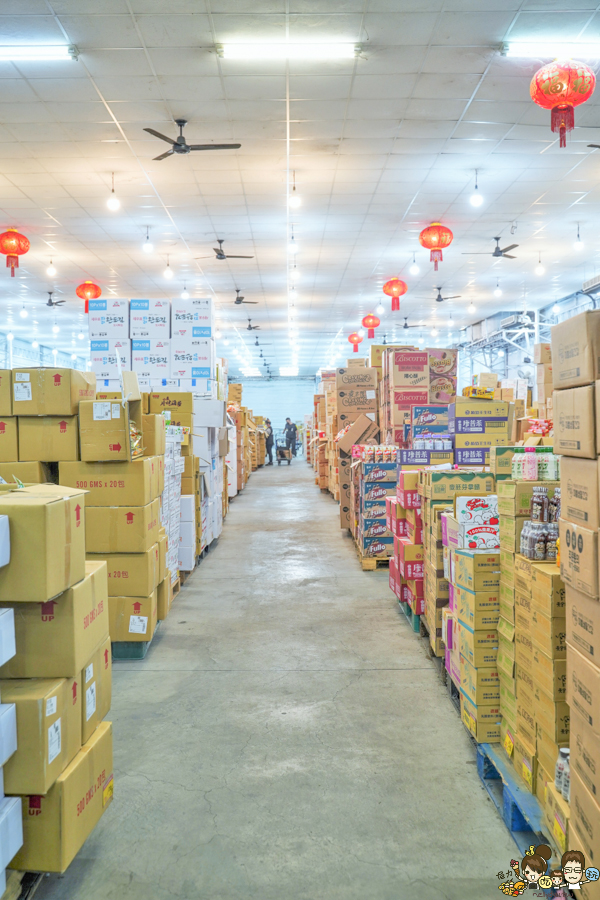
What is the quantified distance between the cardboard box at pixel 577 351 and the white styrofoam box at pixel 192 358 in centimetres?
543

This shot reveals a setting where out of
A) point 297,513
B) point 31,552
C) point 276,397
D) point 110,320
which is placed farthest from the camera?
point 276,397

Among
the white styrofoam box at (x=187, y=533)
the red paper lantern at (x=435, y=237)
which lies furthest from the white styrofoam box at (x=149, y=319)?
the red paper lantern at (x=435, y=237)

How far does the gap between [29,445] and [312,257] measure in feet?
31.2

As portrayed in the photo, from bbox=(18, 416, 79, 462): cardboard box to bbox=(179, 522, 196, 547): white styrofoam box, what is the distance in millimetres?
2325

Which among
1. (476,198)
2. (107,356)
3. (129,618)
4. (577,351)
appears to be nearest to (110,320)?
(107,356)

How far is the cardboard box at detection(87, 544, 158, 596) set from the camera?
397 centimetres

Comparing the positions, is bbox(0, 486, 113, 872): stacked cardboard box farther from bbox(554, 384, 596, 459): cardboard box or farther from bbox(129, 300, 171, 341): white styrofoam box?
bbox(129, 300, 171, 341): white styrofoam box

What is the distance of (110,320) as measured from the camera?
6.91 metres

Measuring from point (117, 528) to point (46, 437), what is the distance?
724mm

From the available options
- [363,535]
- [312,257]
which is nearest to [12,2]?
[363,535]

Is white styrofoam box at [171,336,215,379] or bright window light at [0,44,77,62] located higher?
bright window light at [0,44,77,62]

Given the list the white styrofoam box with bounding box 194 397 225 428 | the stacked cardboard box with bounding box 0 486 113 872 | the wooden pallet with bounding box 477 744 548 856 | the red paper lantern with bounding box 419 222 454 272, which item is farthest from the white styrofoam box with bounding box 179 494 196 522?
the red paper lantern with bounding box 419 222 454 272

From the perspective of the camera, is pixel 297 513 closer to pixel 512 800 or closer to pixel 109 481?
pixel 109 481

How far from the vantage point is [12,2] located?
15.0ft
